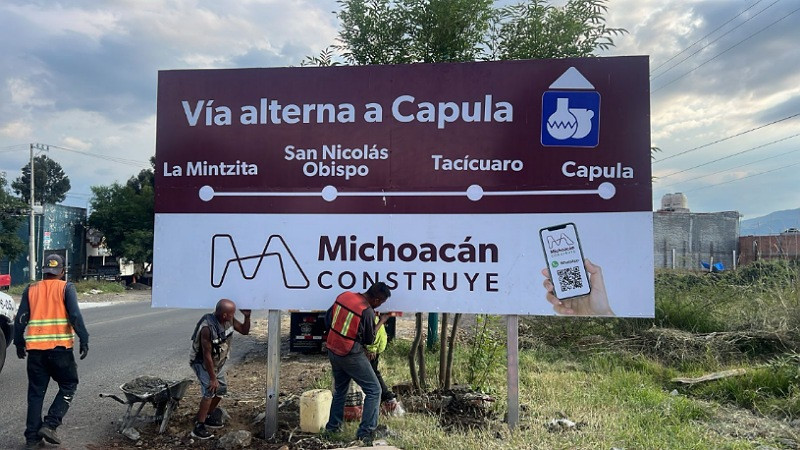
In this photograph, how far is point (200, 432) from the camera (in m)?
5.51

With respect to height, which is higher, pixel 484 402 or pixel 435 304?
pixel 435 304

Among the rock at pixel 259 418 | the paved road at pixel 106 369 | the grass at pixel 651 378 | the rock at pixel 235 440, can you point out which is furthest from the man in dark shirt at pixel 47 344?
the grass at pixel 651 378

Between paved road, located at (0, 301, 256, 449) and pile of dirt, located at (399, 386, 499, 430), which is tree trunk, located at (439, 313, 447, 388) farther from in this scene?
paved road, located at (0, 301, 256, 449)

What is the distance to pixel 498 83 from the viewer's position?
5508mm

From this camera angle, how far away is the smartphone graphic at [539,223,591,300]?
5309 millimetres

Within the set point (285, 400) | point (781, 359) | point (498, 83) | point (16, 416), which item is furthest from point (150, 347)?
point (781, 359)

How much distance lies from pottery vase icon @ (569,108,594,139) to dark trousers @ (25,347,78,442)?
528cm

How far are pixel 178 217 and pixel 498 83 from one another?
344cm

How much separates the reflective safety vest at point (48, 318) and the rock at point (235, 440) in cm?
176

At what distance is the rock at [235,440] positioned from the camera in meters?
5.31

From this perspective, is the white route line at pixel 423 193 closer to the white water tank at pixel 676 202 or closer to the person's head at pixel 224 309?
the person's head at pixel 224 309

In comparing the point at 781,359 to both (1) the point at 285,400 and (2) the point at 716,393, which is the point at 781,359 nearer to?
(2) the point at 716,393

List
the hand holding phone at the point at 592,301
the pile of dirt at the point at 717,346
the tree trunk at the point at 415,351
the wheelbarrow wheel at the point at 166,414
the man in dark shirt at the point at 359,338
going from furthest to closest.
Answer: the pile of dirt at the point at 717,346, the tree trunk at the point at 415,351, the wheelbarrow wheel at the point at 166,414, the hand holding phone at the point at 592,301, the man in dark shirt at the point at 359,338

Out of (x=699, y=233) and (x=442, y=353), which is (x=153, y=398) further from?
(x=699, y=233)
